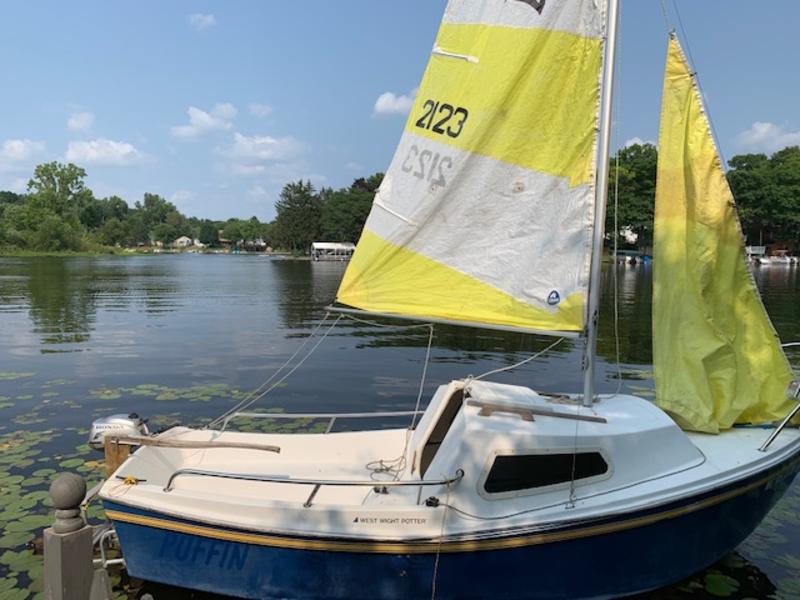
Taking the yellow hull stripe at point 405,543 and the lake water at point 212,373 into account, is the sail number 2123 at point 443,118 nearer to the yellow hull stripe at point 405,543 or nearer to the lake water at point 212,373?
the yellow hull stripe at point 405,543

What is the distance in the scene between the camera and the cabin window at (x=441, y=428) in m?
6.45

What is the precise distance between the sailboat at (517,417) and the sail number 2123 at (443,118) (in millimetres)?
26

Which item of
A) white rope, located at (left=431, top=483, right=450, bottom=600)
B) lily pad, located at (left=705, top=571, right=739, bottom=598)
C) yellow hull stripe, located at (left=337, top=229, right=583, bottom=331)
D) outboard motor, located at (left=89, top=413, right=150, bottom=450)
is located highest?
yellow hull stripe, located at (left=337, top=229, right=583, bottom=331)

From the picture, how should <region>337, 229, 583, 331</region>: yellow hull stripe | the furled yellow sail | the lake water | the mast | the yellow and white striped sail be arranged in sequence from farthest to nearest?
1. the lake water
2. the furled yellow sail
3. <region>337, 229, 583, 331</region>: yellow hull stripe
4. the yellow and white striped sail
5. the mast

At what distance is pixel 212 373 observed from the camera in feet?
52.1

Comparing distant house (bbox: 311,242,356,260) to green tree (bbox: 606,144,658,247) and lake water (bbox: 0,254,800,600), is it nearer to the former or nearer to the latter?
green tree (bbox: 606,144,658,247)

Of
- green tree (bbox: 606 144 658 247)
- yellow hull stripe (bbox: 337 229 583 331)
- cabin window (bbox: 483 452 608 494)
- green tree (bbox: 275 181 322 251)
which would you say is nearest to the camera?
cabin window (bbox: 483 452 608 494)

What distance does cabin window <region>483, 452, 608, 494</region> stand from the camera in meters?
5.26

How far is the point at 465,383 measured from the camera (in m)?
6.45

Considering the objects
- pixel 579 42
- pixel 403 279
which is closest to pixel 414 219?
pixel 403 279

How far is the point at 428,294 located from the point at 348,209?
391ft

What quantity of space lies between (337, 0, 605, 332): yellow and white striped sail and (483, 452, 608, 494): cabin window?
1.29 metres

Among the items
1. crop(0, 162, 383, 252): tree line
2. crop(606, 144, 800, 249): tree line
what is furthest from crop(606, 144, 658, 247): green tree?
crop(0, 162, 383, 252): tree line

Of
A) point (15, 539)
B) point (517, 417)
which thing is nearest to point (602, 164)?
point (517, 417)
